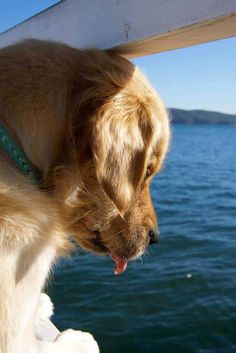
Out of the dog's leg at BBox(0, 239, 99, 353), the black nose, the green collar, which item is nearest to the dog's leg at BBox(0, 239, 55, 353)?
the dog's leg at BBox(0, 239, 99, 353)

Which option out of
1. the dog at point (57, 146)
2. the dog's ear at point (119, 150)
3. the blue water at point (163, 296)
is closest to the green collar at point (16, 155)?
the dog at point (57, 146)

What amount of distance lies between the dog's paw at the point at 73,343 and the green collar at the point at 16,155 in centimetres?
102

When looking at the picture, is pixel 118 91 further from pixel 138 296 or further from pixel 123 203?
pixel 138 296

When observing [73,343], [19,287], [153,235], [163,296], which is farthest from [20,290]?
[163,296]

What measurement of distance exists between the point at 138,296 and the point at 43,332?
6495 millimetres

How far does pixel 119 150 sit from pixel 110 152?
0.13 feet

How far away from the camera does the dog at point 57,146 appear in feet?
6.35

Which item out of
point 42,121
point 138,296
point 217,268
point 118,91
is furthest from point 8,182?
point 217,268

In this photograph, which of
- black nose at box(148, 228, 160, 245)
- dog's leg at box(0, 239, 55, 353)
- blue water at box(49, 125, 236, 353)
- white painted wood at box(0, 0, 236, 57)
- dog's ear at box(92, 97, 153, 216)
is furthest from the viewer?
blue water at box(49, 125, 236, 353)

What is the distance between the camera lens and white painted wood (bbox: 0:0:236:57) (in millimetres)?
1691

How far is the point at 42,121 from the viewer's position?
2076 millimetres

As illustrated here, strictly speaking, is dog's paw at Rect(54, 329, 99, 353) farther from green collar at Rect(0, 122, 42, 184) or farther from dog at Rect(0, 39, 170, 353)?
green collar at Rect(0, 122, 42, 184)

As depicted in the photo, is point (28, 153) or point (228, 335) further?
point (228, 335)

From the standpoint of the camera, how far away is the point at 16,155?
2.00 m
